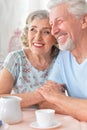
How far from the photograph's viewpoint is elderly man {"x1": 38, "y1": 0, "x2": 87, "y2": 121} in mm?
1359

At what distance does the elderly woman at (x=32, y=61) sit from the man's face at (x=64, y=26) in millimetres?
150

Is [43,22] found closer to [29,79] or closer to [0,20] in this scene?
[29,79]

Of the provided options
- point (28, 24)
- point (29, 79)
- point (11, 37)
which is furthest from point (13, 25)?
point (29, 79)

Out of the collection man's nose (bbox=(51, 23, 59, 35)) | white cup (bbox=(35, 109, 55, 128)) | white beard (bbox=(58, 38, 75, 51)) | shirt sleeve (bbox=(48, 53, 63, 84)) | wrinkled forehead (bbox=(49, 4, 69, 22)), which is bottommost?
white cup (bbox=(35, 109, 55, 128))

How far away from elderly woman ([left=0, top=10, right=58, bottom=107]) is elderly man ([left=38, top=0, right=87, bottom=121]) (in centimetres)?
14

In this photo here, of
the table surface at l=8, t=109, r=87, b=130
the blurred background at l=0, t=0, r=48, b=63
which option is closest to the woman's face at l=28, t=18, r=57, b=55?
the table surface at l=8, t=109, r=87, b=130

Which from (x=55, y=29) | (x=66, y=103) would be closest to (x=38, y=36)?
(x=55, y=29)

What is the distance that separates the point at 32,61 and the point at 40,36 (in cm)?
18

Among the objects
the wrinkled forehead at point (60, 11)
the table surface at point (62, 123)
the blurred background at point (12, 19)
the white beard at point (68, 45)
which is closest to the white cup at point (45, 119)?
the table surface at point (62, 123)

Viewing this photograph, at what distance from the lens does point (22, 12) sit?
2176 mm

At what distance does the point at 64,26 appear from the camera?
54.9 inches

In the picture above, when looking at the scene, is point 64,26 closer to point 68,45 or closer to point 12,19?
point 68,45

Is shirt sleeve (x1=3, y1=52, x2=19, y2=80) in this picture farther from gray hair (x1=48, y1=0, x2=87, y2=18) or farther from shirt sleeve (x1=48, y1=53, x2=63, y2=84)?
gray hair (x1=48, y1=0, x2=87, y2=18)

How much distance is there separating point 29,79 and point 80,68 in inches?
14.7
